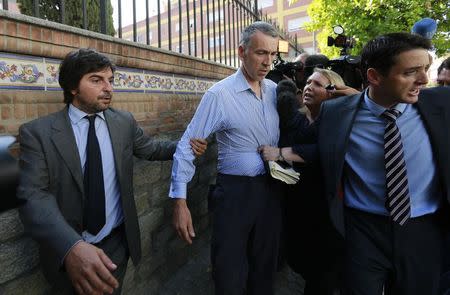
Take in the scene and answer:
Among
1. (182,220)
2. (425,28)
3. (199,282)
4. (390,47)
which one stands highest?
(425,28)

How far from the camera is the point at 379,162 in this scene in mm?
2082

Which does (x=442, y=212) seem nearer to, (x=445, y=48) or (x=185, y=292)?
(x=185, y=292)

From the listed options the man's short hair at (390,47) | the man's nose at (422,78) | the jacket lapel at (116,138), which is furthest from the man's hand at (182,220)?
the man's nose at (422,78)

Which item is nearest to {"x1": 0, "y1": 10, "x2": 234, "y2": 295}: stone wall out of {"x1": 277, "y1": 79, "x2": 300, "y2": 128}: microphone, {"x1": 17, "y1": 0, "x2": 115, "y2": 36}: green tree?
{"x1": 17, "y1": 0, "x2": 115, "y2": 36}: green tree

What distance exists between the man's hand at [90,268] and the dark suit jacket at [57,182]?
0.16ft

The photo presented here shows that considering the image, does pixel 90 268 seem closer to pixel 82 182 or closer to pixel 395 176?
pixel 82 182

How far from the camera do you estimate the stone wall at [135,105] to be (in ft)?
6.24

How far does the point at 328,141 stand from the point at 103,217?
4.43 ft

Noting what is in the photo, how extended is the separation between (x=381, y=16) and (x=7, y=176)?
35.3ft

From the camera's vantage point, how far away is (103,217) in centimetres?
197

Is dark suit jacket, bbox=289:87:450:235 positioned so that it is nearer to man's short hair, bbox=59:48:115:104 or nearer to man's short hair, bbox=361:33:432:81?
man's short hair, bbox=361:33:432:81

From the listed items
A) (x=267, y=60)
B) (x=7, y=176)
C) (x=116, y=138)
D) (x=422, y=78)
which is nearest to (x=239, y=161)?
(x=267, y=60)

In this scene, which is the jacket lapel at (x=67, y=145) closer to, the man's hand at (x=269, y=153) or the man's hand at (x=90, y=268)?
the man's hand at (x=90, y=268)

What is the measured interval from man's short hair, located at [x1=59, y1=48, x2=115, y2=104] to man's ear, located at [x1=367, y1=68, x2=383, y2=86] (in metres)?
1.50
